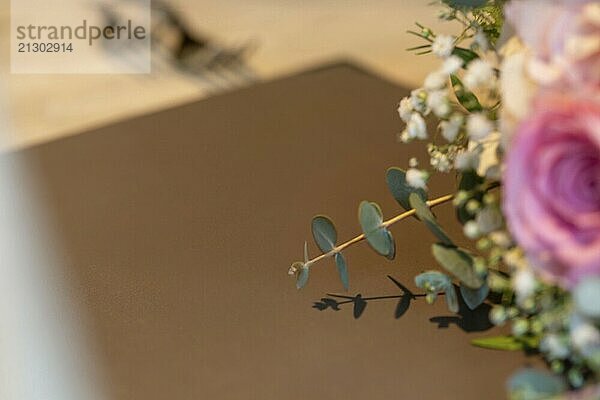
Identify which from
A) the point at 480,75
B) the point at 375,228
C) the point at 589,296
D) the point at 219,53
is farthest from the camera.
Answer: the point at 219,53

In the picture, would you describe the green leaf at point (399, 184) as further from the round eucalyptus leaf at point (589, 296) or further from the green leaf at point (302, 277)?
the round eucalyptus leaf at point (589, 296)

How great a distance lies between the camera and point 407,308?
0.59 metres

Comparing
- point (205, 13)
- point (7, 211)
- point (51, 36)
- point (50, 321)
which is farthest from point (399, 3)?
point (50, 321)

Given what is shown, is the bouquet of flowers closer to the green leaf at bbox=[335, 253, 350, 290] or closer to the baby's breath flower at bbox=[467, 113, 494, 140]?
the baby's breath flower at bbox=[467, 113, 494, 140]

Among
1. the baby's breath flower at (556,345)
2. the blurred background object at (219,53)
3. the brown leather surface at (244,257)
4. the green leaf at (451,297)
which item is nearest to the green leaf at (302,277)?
the brown leather surface at (244,257)

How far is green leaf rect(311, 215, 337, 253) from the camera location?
2.02 feet

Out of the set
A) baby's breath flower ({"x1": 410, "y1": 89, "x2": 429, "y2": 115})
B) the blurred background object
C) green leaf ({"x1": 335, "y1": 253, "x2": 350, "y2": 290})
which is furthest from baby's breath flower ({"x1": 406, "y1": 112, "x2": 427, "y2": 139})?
the blurred background object

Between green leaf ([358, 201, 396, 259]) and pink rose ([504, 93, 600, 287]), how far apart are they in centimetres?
18

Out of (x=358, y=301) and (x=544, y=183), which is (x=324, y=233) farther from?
(x=544, y=183)

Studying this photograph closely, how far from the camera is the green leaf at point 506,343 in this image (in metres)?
0.48

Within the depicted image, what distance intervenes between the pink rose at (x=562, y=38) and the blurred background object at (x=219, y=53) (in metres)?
1.34

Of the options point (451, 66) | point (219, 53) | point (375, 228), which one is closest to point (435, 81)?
point (451, 66)

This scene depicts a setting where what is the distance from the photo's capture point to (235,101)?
99 cm

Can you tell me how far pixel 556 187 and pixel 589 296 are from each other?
0.18ft
